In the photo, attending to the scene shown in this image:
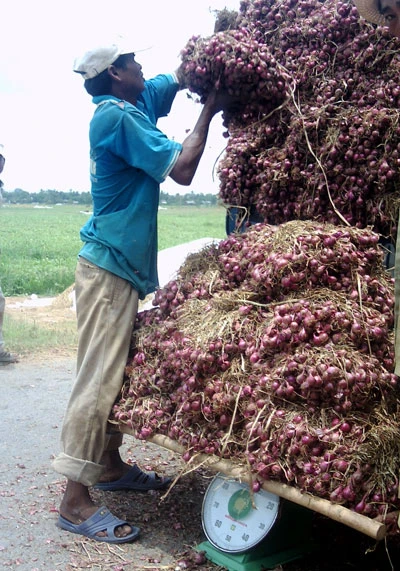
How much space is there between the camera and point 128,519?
405cm

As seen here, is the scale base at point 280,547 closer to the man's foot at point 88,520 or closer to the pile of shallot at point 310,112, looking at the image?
the man's foot at point 88,520

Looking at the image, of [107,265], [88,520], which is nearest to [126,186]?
[107,265]

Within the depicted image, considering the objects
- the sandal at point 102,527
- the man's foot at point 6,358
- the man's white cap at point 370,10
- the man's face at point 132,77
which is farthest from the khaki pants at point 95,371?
the man's foot at point 6,358

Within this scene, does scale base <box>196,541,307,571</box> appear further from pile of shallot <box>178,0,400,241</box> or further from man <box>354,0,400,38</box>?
man <box>354,0,400,38</box>

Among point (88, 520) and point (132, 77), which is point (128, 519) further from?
point (132, 77)

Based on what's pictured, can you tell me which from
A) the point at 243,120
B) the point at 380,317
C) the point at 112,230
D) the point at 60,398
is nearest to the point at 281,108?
the point at 243,120

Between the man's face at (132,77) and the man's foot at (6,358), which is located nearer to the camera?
the man's face at (132,77)

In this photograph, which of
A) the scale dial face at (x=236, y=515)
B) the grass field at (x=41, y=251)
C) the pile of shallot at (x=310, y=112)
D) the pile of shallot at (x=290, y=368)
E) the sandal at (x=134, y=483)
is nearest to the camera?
the pile of shallot at (x=290, y=368)

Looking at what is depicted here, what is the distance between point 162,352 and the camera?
3.56 metres

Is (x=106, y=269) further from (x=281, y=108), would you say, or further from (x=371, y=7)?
(x=371, y=7)

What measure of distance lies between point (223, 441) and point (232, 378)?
0.88ft

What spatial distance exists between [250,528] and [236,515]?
100mm

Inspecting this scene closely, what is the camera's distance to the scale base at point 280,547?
3207 mm

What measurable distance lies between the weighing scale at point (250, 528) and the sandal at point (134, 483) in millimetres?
1051
